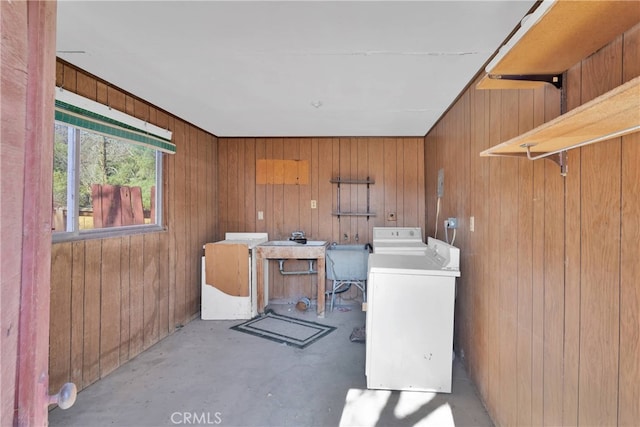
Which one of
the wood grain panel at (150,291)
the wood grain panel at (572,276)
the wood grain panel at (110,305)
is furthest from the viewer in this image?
the wood grain panel at (150,291)

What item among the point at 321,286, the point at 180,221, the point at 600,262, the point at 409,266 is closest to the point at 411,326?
the point at 409,266

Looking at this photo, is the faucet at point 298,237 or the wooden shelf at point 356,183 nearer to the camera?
the faucet at point 298,237

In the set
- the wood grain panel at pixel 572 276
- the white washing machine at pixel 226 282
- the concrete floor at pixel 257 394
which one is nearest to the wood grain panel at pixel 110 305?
the concrete floor at pixel 257 394

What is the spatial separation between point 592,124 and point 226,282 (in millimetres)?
3416

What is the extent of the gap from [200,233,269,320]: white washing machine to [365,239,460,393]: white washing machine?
6.00 feet

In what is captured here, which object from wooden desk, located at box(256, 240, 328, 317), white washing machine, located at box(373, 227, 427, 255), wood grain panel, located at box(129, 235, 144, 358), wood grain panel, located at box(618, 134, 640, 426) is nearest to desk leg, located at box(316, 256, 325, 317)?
wooden desk, located at box(256, 240, 328, 317)

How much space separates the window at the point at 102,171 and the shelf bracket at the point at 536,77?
7.90ft

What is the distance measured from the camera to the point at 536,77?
1.24 meters

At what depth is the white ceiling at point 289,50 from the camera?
4.87ft

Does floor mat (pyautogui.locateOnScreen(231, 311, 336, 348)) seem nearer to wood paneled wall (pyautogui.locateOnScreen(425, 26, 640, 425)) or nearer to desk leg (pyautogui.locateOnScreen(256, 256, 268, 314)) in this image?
desk leg (pyautogui.locateOnScreen(256, 256, 268, 314))

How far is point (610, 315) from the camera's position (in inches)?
39.3

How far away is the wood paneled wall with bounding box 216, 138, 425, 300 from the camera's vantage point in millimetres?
4125

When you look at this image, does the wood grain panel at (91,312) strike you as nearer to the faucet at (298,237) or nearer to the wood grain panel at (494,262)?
the faucet at (298,237)

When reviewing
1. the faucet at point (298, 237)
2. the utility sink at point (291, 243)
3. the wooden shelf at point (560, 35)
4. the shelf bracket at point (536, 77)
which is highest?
the wooden shelf at point (560, 35)
